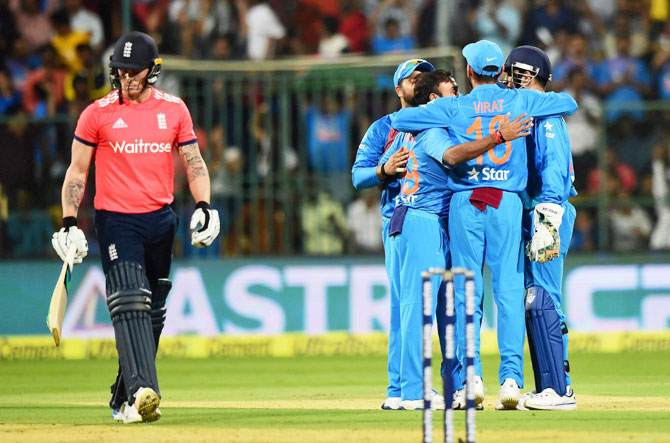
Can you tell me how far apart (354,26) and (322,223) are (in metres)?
3.63

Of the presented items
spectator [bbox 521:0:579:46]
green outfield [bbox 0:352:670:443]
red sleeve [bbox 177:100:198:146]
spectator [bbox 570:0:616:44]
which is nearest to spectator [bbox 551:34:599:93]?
spectator [bbox 521:0:579:46]

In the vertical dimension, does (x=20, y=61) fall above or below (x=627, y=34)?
below

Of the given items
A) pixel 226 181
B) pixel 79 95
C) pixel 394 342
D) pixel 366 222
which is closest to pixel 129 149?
pixel 394 342

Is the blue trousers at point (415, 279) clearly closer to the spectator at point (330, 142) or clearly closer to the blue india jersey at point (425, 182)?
the blue india jersey at point (425, 182)

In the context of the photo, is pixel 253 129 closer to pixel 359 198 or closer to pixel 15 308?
pixel 359 198

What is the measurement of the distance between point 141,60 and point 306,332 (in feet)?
22.2

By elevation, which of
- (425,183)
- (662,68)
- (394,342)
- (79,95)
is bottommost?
(394,342)

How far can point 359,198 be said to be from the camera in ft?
47.6

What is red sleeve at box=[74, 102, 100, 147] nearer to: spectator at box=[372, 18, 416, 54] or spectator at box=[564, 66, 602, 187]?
spectator at box=[564, 66, 602, 187]

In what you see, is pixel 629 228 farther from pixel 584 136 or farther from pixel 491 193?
pixel 491 193

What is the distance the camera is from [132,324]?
7.83 m

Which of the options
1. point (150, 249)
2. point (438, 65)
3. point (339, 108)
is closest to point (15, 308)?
point (339, 108)

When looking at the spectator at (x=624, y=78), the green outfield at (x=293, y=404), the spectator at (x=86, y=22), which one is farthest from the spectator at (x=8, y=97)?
the spectator at (x=624, y=78)

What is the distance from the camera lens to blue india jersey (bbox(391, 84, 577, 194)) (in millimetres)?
8344
